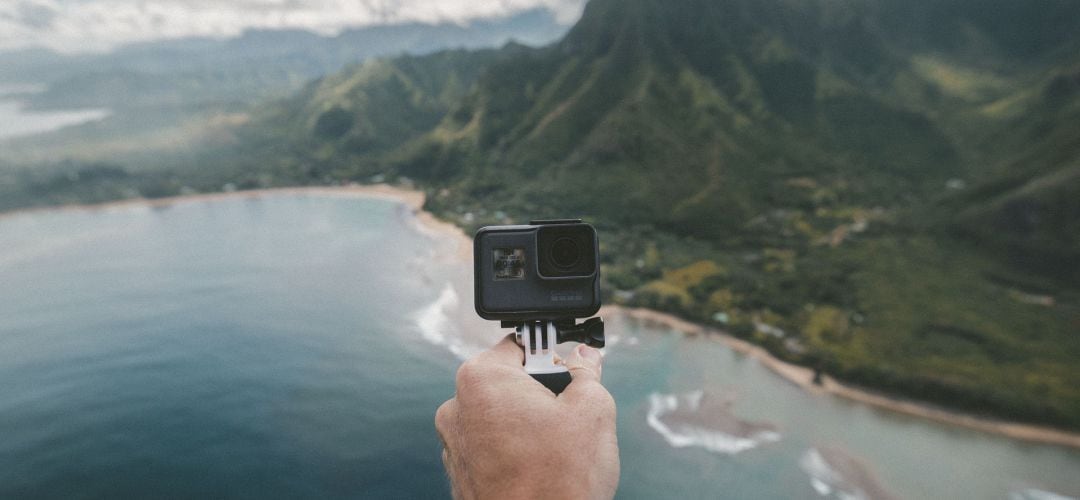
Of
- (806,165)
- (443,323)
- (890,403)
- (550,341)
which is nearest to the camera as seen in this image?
(550,341)

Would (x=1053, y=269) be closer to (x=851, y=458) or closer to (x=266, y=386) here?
(x=851, y=458)

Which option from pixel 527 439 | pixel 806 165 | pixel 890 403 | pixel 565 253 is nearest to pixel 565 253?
pixel 565 253

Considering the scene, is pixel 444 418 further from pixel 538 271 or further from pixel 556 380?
pixel 538 271

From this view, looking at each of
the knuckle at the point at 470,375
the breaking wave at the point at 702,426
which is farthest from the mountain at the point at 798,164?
the knuckle at the point at 470,375

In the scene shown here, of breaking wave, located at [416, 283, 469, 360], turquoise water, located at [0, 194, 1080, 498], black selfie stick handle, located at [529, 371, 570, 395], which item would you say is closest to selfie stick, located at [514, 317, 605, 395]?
black selfie stick handle, located at [529, 371, 570, 395]

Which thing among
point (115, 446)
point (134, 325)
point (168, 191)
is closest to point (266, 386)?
point (115, 446)
